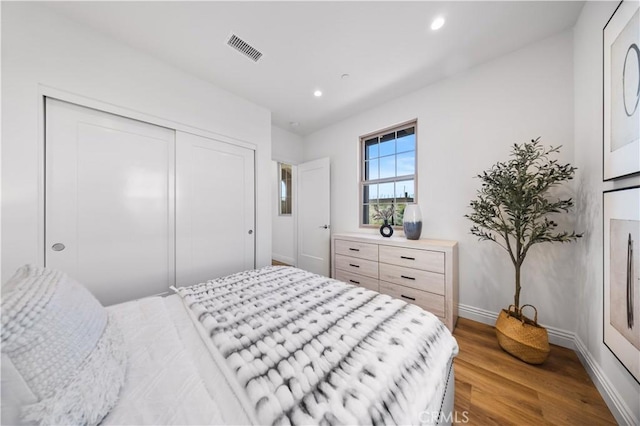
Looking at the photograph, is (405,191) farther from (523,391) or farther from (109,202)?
(109,202)

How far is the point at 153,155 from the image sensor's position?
215 centimetres

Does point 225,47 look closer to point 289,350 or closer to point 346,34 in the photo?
point 346,34

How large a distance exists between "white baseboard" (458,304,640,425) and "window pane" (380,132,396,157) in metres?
2.18

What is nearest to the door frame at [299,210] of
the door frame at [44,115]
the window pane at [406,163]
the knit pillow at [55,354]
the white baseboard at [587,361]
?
the window pane at [406,163]

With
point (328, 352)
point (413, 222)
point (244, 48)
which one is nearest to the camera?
point (328, 352)

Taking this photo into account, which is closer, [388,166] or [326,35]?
[326,35]

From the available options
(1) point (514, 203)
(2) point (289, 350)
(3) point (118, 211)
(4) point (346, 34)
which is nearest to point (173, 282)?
(3) point (118, 211)

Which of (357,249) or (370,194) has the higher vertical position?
(370,194)

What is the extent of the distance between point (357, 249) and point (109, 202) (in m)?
2.65

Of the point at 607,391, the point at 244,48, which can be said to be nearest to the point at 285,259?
the point at 244,48

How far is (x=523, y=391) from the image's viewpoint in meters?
1.41

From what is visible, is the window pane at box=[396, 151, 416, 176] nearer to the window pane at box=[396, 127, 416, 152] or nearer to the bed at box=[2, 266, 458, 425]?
the window pane at box=[396, 127, 416, 152]

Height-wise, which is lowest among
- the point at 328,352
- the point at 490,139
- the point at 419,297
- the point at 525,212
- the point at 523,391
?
the point at 523,391

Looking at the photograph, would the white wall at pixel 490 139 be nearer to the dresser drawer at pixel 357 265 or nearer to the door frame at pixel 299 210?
the dresser drawer at pixel 357 265
